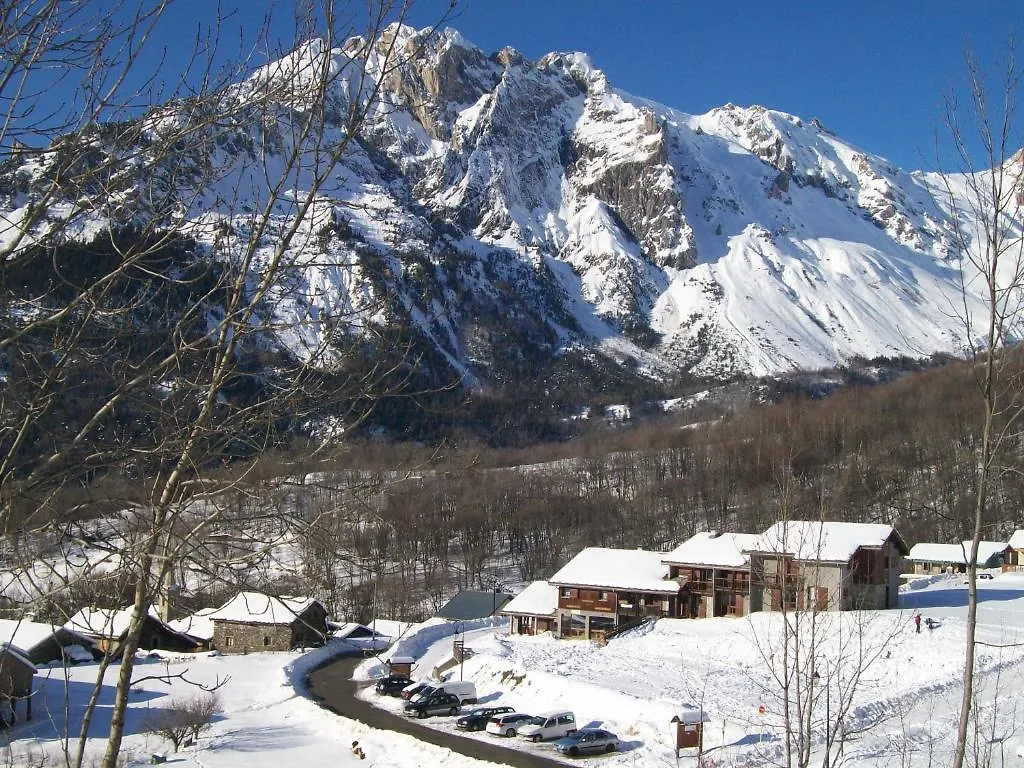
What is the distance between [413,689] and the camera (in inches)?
1241

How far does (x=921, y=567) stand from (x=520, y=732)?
162 feet

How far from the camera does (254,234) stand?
4559mm

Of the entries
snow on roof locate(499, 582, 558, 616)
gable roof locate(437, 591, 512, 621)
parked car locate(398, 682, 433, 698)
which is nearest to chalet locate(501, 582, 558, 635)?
snow on roof locate(499, 582, 558, 616)

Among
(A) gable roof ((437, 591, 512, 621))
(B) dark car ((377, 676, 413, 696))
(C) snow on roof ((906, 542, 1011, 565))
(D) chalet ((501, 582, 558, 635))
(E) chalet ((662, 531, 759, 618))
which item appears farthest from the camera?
(C) snow on roof ((906, 542, 1011, 565))

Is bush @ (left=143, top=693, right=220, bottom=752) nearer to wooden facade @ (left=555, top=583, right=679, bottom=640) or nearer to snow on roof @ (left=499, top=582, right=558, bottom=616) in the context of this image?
wooden facade @ (left=555, top=583, right=679, bottom=640)

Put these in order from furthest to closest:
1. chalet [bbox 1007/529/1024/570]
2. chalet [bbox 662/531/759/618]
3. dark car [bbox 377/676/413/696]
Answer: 1. chalet [bbox 1007/529/1024/570]
2. chalet [bbox 662/531/759/618]
3. dark car [bbox 377/676/413/696]

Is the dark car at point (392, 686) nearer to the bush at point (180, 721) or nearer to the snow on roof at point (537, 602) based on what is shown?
the bush at point (180, 721)

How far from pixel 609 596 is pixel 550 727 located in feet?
59.5

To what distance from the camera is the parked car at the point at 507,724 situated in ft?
81.8

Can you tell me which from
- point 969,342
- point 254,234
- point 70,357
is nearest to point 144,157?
point 254,234

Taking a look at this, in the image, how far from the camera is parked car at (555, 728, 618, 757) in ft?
72.9

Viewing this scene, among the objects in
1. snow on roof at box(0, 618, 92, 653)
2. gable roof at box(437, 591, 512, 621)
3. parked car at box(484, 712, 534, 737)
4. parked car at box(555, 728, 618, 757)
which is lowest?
gable roof at box(437, 591, 512, 621)

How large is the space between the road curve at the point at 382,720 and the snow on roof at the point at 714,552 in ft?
52.7

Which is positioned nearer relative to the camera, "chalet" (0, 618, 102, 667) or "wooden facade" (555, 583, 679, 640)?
"chalet" (0, 618, 102, 667)
